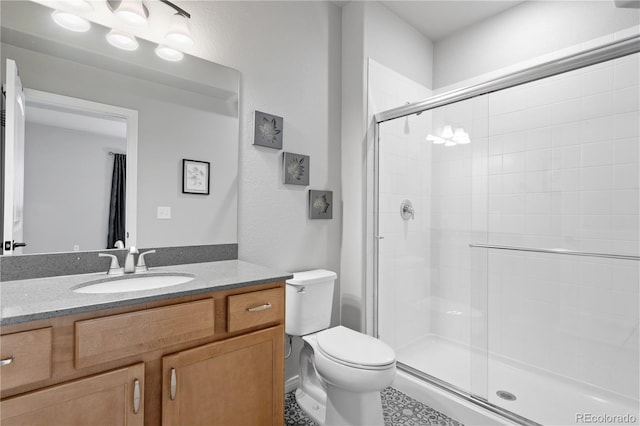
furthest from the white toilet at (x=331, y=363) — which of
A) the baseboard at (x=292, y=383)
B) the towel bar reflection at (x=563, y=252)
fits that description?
the towel bar reflection at (x=563, y=252)

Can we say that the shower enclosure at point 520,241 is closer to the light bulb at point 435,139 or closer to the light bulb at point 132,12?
the light bulb at point 435,139

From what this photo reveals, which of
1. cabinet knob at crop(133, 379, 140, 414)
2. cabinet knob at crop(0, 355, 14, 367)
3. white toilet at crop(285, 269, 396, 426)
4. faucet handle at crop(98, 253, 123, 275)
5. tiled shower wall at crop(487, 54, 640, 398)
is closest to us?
cabinet knob at crop(0, 355, 14, 367)

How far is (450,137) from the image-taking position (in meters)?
2.27

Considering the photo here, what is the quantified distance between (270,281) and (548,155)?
1974 mm

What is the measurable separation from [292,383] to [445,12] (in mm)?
2970

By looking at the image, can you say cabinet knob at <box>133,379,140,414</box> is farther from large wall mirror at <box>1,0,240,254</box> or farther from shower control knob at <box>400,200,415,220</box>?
shower control knob at <box>400,200,415,220</box>

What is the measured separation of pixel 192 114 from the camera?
5.38 feet

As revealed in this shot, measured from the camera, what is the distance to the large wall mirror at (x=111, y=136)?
4.09ft

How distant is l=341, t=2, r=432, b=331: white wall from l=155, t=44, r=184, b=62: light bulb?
1.20 metres

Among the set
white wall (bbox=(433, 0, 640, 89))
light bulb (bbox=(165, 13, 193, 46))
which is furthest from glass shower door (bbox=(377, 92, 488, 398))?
light bulb (bbox=(165, 13, 193, 46))

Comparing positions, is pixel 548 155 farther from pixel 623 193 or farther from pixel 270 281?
pixel 270 281

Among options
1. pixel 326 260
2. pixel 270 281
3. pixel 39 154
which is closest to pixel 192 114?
pixel 39 154

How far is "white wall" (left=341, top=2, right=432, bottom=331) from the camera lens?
7.47 feet

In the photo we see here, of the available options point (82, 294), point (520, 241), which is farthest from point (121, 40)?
point (520, 241)
